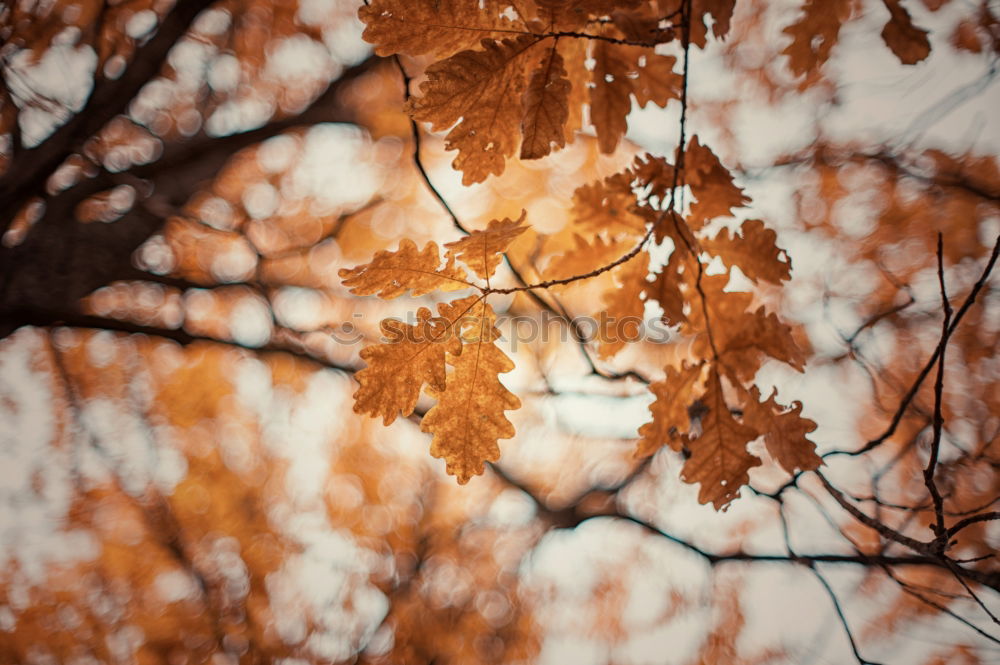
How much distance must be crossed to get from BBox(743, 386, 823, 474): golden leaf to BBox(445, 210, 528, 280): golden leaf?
2.10ft

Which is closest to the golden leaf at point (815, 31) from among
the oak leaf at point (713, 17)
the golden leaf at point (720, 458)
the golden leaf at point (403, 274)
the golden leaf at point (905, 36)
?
the golden leaf at point (905, 36)

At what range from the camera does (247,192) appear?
7.72ft

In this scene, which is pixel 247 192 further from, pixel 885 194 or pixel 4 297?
pixel 885 194

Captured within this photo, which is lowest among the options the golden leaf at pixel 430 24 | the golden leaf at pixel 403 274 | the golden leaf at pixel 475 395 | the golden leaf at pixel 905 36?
the golden leaf at pixel 475 395

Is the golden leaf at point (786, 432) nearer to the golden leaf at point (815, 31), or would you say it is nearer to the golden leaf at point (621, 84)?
the golden leaf at point (621, 84)

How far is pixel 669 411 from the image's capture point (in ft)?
3.45

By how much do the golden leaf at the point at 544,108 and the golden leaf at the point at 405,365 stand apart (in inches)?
12.5

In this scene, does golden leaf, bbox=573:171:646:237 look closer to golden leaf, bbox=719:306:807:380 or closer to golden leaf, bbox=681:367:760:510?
golden leaf, bbox=719:306:807:380

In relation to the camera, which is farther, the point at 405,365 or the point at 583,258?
the point at 583,258

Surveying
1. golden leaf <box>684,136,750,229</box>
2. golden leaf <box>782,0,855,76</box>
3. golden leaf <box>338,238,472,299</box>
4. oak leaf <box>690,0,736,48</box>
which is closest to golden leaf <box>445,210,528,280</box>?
golden leaf <box>338,238,472,299</box>

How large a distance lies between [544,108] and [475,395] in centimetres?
51

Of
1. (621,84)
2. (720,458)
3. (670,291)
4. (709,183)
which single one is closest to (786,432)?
(720,458)

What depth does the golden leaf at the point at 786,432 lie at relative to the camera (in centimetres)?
96

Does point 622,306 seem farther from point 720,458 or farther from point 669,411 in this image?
point 720,458
